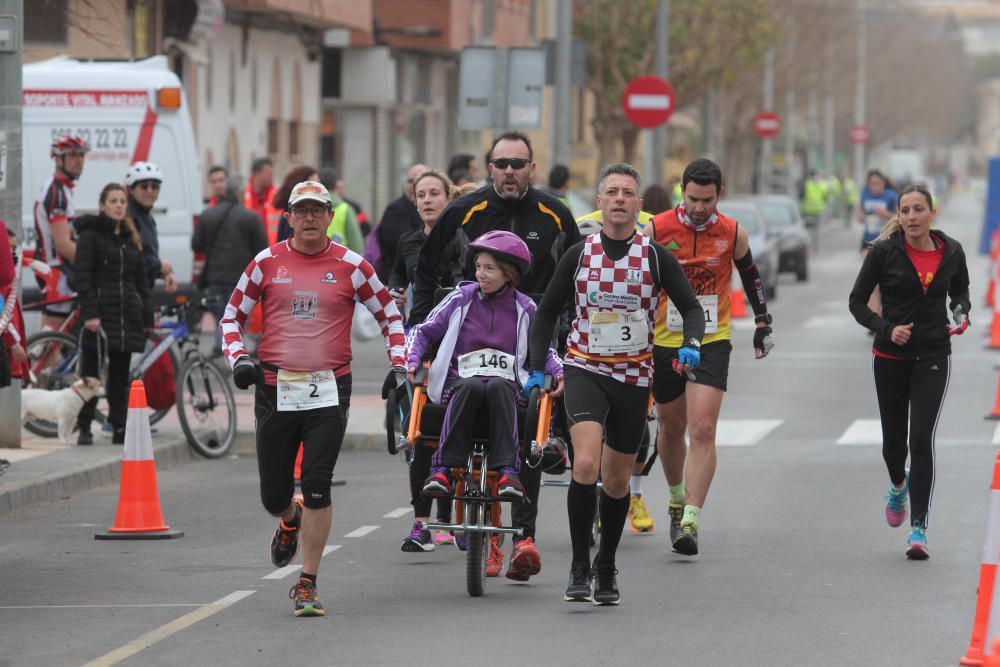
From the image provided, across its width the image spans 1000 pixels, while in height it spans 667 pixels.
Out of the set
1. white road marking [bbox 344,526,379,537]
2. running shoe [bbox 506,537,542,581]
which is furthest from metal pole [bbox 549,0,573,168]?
running shoe [bbox 506,537,542,581]

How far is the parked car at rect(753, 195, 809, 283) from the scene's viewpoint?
40.4m

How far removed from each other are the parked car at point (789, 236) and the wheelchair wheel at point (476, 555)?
3059 centimetres

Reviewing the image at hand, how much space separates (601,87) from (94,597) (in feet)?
131

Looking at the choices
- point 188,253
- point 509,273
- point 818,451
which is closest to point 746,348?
point 188,253

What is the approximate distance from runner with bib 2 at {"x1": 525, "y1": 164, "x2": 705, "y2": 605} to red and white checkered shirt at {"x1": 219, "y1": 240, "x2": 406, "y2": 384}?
2.51 feet

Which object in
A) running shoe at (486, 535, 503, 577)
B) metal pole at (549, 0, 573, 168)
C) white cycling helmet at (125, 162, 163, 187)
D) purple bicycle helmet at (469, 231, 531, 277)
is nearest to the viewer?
purple bicycle helmet at (469, 231, 531, 277)

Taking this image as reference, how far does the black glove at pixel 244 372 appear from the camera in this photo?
29.8 ft

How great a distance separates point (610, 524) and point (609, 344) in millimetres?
769

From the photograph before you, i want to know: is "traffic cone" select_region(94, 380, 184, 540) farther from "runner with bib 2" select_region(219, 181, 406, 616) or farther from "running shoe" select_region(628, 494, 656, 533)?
"running shoe" select_region(628, 494, 656, 533)

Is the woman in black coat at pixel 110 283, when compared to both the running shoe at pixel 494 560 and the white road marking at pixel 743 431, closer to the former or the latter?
the white road marking at pixel 743 431

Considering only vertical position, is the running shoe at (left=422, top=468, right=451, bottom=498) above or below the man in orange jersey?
below

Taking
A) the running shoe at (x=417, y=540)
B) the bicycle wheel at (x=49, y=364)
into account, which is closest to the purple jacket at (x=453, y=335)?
the running shoe at (x=417, y=540)

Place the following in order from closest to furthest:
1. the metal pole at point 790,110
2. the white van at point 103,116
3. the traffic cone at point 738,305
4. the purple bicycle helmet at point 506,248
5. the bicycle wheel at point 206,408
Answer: the purple bicycle helmet at point 506,248 < the bicycle wheel at point 206,408 < the white van at point 103,116 < the traffic cone at point 738,305 < the metal pole at point 790,110

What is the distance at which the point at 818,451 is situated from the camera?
1594 centimetres
